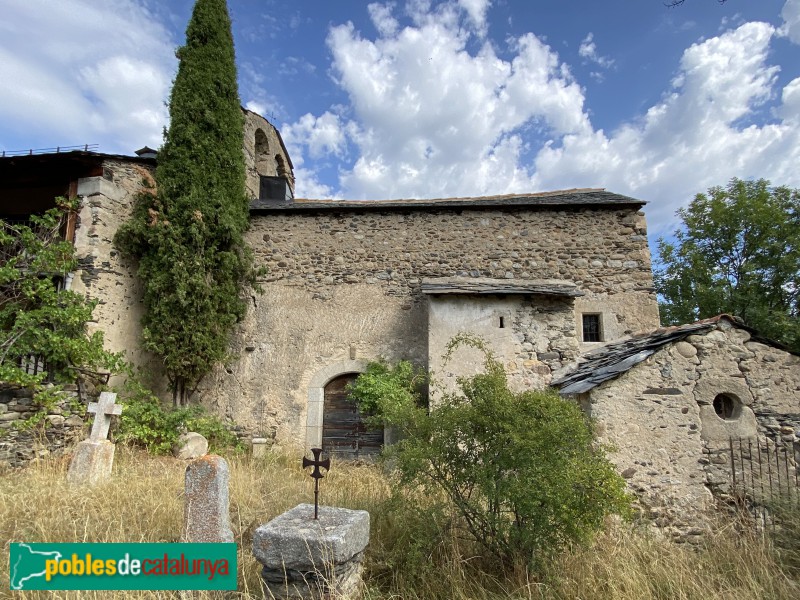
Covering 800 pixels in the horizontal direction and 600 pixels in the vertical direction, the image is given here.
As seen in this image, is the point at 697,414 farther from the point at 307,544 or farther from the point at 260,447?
the point at 260,447

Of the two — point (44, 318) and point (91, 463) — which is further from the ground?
point (44, 318)

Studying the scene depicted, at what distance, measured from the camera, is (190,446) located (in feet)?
24.1

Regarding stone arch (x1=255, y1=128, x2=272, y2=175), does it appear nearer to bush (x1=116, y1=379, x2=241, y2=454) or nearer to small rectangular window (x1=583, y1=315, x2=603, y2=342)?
bush (x1=116, y1=379, x2=241, y2=454)

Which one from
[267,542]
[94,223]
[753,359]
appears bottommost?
[267,542]

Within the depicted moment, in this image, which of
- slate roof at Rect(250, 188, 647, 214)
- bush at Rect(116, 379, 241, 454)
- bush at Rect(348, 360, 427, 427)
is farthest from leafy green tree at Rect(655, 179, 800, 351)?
bush at Rect(116, 379, 241, 454)

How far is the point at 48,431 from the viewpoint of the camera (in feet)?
22.6

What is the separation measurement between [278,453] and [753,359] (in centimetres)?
734

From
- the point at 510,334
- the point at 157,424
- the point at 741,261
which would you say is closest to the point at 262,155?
the point at 157,424

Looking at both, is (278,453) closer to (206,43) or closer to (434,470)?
(434,470)

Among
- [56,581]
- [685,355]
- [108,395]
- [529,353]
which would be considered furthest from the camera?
A: [529,353]

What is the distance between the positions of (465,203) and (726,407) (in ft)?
18.9

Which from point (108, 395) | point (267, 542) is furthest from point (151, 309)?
point (267, 542)

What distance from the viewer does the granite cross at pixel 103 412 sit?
21.1 ft

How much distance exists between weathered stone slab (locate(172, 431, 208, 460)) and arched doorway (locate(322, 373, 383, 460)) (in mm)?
2118
